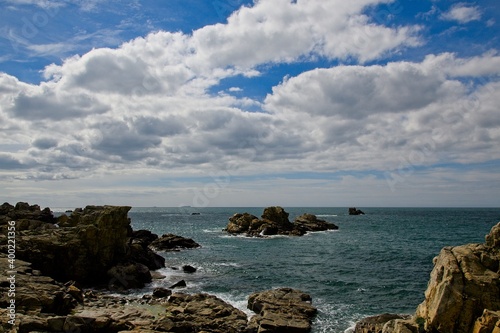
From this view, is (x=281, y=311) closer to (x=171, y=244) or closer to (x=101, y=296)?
(x=101, y=296)

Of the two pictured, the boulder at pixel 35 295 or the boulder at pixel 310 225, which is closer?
the boulder at pixel 35 295

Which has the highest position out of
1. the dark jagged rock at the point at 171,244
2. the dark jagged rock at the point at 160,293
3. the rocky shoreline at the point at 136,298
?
the rocky shoreline at the point at 136,298

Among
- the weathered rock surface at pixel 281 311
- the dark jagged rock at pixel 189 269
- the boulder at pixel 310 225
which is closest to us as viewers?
the weathered rock surface at pixel 281 311

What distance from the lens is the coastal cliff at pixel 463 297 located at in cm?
1816

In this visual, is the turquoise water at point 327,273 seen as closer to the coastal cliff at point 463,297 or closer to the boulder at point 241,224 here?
the coastal cliff at point 463,297

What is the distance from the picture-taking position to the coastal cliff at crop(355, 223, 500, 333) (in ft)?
59.6

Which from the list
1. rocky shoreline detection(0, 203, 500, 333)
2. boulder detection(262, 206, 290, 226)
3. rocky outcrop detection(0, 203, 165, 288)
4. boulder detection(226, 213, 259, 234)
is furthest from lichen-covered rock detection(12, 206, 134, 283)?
boulder detection(262, 206, 290, 226)

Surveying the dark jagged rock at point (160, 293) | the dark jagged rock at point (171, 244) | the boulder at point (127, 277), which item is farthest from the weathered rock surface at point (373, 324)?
the dark jagged rock at point (171, 244)

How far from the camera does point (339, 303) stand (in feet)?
111

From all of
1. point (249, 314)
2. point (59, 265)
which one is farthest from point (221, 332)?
point (59, 265)

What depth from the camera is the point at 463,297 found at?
60.6ft

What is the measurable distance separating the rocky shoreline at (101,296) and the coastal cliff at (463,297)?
9856 mm

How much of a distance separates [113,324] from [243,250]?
1884 inches

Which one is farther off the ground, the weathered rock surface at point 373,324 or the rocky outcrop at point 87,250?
the rocky outcrop at point 87,250
